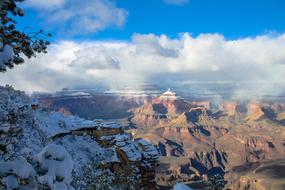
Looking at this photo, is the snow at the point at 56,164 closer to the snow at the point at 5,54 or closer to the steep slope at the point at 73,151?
the steep slope at the point at 73,151

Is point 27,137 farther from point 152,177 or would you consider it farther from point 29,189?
point 29,189

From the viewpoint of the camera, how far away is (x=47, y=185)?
12.2 meters

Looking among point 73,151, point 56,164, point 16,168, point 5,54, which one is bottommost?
point 73,151

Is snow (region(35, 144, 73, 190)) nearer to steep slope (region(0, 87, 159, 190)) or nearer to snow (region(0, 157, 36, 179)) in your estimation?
steep slope (region(0, 87, 159, 190))

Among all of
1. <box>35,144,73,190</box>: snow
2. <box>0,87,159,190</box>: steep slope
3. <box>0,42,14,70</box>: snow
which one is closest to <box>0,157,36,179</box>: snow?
<box>0,87,159,190</box>: steep slope

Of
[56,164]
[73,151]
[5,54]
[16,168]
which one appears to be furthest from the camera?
[73,151]

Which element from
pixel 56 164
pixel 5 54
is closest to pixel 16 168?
pixel 56 164

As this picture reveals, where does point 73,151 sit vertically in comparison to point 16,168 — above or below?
below

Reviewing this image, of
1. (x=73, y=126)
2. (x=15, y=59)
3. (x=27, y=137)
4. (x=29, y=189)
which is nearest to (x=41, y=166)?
(x=29, y=189)

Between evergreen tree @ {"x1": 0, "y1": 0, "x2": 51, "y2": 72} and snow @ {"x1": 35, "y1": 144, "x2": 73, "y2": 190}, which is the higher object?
evergreen tree @ {"x1": 0, "y1": 0, "x2": 51, "y2": 72}

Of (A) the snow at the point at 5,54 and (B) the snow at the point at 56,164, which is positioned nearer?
(A) the snow at the point at 5,54

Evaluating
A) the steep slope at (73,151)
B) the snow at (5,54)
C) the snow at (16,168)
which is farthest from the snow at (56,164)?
the snow at (5,54)

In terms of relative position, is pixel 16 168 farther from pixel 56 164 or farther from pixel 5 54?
pixel 5 54

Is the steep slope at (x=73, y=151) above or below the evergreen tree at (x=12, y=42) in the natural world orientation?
below
